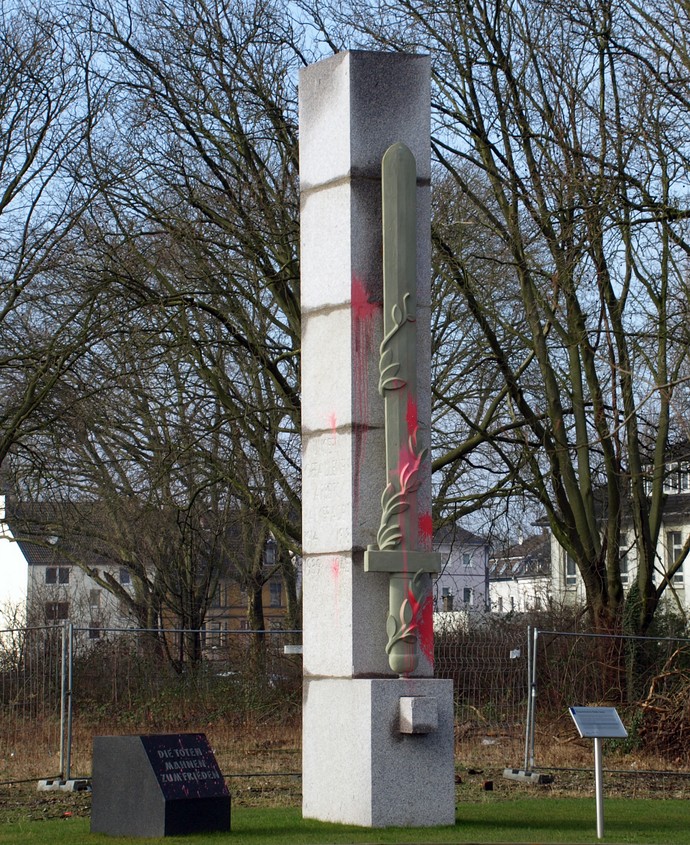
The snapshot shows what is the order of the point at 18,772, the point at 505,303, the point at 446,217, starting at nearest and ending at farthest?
the point at 18,772 < the point at 446,217 < the point at 505,303

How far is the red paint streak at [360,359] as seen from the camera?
11680 millimetres

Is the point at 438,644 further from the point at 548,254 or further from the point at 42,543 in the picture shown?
the point at 42,543

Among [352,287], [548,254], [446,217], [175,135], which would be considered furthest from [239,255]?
[352,287]

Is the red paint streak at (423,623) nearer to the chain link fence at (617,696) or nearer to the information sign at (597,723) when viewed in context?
the information sign at (597,723)

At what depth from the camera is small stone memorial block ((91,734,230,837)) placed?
10.6 metres

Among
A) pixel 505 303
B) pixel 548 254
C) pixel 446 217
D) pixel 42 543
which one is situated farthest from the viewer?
pixel 42 543

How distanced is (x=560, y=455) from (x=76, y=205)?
30.0ft

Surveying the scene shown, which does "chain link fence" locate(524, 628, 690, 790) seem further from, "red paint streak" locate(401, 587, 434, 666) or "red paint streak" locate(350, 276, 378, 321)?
"red paint streak" locate(350, 276, 378, 321)

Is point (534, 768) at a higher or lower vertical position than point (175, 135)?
lower

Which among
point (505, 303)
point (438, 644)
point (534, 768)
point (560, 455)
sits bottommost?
point (534, 768)

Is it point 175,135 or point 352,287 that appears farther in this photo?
point 175,135

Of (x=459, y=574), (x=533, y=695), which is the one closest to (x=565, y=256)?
(x=533, y=695)

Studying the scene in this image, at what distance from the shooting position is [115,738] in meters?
11.0

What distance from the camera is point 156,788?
1059 centimetres
